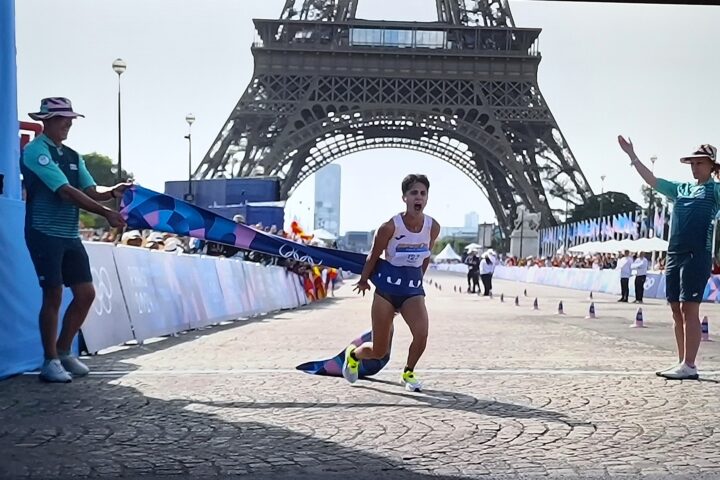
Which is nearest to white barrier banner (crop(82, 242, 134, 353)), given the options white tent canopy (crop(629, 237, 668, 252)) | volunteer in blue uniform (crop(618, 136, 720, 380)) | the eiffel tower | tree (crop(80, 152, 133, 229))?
volunteer in blue uniform (crop(618, 136, 720, 380))

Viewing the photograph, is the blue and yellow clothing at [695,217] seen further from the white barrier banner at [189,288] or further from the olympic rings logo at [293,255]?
the white barrier banner at [189,288]

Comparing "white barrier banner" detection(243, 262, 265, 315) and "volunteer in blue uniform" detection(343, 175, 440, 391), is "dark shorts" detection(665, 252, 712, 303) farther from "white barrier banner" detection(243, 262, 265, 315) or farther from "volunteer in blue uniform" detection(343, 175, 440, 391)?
"white barrier banner" detection(243, 262, 265, 315)

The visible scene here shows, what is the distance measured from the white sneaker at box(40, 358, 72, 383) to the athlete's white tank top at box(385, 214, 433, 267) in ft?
8.58

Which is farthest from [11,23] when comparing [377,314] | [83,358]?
[377,314]

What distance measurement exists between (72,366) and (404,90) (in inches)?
2112

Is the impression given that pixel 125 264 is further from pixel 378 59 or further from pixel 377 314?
pixel 378 59

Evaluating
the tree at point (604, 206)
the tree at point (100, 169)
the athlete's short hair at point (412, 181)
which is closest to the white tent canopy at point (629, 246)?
the tree at point (604, 206)

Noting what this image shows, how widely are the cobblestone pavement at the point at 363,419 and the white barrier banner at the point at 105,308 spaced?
0.96 feet

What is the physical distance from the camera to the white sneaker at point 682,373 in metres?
7.48

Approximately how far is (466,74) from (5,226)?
5324 cm

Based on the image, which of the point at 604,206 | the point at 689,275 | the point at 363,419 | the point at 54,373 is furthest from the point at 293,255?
the point at 604,206

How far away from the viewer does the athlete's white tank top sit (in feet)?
22.2

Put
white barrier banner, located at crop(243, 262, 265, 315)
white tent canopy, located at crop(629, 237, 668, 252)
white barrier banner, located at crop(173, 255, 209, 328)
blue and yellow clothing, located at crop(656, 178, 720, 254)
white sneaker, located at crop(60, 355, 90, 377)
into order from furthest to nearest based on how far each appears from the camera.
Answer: white tent canopy, located at crop(629, 237, 668, 252)
white barrier banner, located at crop(243, 262, 265, 315)
white barrier banner, located at crop(173, 255, 209, 328)
blue and yellow clothing, located at crop(656, 178, 720, 254)
white sneaker, located at crop(60, 355, 90, 377)

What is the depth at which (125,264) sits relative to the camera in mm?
10344
